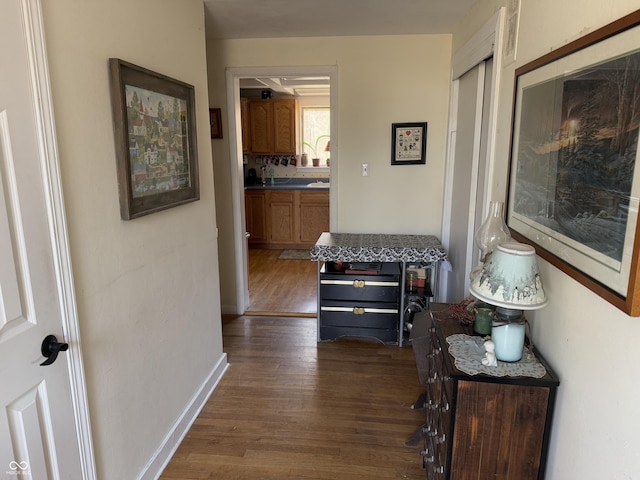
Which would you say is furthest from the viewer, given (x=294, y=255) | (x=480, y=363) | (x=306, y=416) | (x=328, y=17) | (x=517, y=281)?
(x=294, y=255)

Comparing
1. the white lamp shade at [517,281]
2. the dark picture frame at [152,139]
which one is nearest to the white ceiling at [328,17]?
the dark picture frame at [152,139]

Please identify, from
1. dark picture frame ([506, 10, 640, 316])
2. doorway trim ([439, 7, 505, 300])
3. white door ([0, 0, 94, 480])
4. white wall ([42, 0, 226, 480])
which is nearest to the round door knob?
A: white door ([0, 0, 94, 480])

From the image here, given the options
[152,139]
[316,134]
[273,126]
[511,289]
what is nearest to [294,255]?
[273,126]

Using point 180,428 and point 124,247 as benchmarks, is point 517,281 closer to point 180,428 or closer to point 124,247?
point 124,247

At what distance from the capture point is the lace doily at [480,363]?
4.24 ft

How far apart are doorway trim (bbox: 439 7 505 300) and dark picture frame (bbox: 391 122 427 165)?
20cm

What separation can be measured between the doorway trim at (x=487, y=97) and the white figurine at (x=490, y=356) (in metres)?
0.97

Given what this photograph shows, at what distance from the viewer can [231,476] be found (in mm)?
1888

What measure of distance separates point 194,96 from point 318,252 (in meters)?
1.35

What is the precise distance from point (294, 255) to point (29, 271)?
4580mm

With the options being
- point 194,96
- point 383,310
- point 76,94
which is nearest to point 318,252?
point 383,310

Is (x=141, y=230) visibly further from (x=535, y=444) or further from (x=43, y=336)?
(x=535, y=444)

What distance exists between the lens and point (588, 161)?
113 cm

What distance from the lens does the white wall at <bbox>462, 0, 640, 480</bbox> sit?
981 mm
